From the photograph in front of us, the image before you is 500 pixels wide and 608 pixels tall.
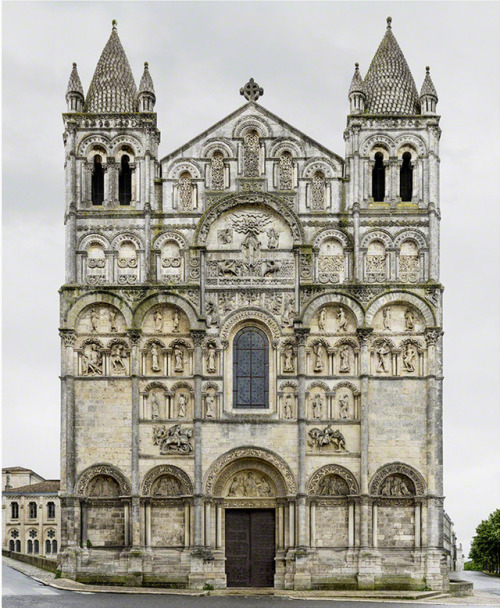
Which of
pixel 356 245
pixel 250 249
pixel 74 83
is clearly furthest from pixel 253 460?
pixel 74 83

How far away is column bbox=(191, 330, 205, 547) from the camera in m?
38.0

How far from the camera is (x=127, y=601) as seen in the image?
104 feet

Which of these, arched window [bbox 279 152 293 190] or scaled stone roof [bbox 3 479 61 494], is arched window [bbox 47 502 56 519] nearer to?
scaled stone roof [bbox 3 479 61 494]

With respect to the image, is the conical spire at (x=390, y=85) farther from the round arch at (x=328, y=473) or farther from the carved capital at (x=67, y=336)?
the carved capital at (x=67, y=336)

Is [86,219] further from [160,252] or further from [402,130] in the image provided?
[402,130]

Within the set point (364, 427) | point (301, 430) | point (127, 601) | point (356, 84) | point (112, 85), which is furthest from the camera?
point (112, 85)

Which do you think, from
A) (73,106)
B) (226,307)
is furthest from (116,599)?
(73,106)

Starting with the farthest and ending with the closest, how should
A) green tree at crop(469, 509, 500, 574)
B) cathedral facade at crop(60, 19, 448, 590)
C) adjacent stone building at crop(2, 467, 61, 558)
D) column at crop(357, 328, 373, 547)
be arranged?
adjacent stone building at crop(2, 467, 61, 558) → green tree at crop(469, 509, 500, 574) → cathedral facade at crop(60, 19, 448, 590) → column at crop(357, 328, 373, 547)

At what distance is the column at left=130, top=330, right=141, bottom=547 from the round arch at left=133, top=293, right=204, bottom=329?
57 cm

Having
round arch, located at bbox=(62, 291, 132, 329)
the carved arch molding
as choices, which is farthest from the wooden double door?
round arch, located at bbox=(62, 291, 132, 329)

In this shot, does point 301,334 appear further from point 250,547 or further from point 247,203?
point 250,547

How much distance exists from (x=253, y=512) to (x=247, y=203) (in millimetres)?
12036

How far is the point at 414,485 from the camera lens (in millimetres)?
38406

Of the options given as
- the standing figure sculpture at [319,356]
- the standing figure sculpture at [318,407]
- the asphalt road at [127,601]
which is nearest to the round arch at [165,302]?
the standing figure sculpture at [319,356]
